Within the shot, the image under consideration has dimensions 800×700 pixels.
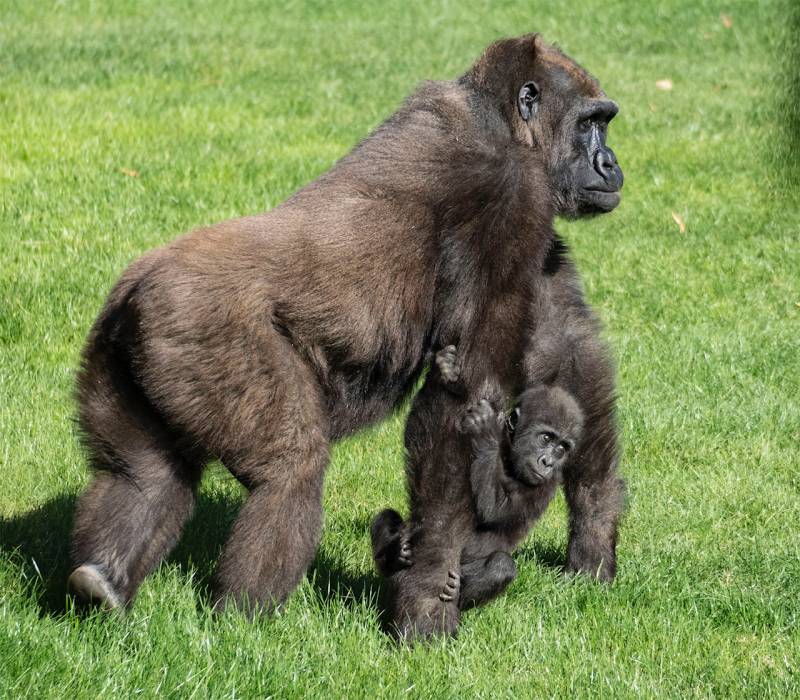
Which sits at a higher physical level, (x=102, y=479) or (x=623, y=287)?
(x=102, y=479)

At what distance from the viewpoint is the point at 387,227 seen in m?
5.07

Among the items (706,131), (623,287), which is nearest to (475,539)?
(623,287)

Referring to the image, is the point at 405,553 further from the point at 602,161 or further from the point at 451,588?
the point at 602,161

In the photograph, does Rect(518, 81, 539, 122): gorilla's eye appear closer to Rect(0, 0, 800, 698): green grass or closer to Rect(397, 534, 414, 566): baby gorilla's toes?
Rect(0, 0, 800, 698): green grass

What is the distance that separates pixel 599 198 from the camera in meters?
5.76

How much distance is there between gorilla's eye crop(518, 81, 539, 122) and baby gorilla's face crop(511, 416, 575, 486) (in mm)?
1429

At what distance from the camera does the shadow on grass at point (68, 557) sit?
16.6ft

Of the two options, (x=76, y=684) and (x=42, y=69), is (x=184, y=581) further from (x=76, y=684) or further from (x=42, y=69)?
(x=42, y=69)

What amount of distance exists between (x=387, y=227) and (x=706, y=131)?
8.59 meters

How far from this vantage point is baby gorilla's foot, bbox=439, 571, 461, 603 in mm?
4934

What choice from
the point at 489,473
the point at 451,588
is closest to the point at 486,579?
the point at 451,588

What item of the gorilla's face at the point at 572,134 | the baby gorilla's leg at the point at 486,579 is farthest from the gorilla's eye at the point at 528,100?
the baby gorilla's leg at the point at 486,579

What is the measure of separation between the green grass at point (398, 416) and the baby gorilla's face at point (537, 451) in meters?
0.55

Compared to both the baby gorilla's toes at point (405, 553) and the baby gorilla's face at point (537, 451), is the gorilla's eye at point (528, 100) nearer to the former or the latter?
the baby gorilla's face at point (537, 451)
